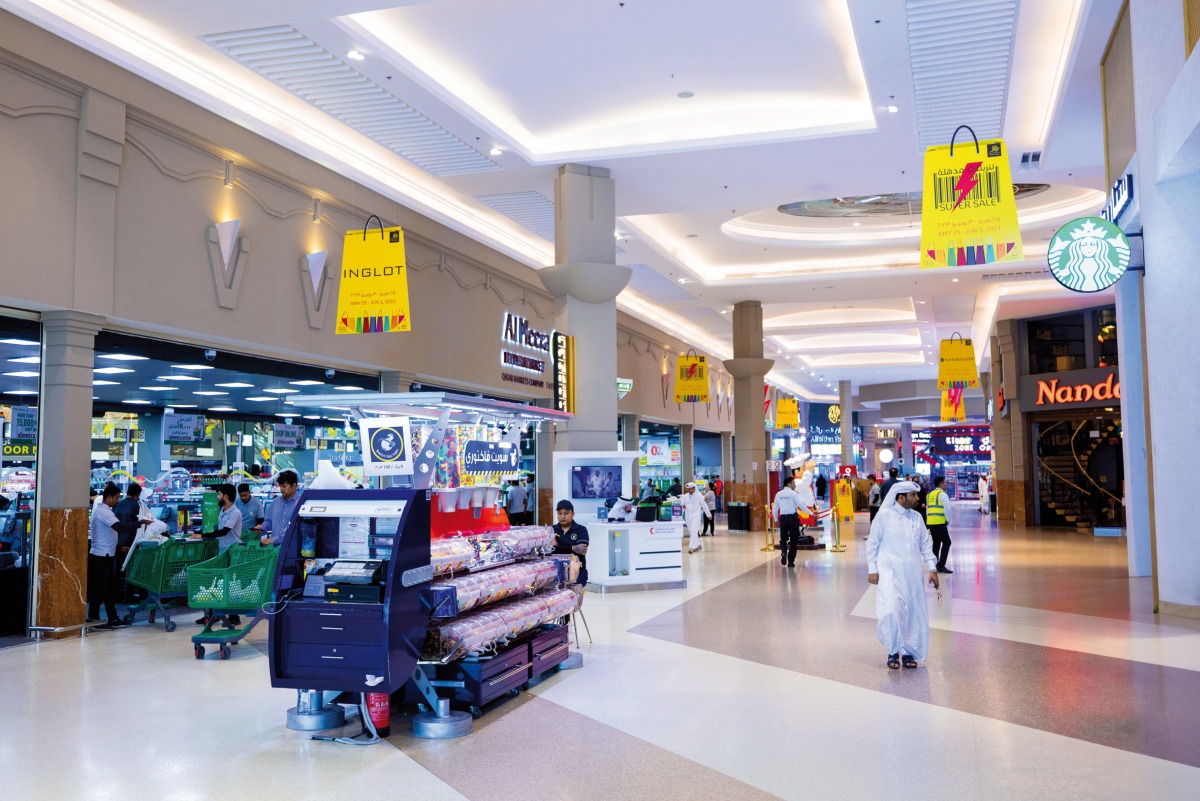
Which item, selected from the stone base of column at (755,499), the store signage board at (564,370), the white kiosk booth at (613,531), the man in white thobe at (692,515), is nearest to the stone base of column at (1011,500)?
the stone base of column at (755,499)

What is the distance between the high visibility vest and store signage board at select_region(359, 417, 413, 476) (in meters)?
9.47

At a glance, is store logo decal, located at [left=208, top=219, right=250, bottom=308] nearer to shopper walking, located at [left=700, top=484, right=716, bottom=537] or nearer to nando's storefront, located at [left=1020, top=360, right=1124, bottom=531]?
shopper walking, located at [left=700, top=484, right=716, bottom=537]

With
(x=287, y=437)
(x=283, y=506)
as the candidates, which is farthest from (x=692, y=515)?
(x=283, y=506)

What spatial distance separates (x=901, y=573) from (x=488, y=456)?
10.1 feet

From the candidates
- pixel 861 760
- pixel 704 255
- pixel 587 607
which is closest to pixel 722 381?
pixel 704 255

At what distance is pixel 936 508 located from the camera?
1309cm

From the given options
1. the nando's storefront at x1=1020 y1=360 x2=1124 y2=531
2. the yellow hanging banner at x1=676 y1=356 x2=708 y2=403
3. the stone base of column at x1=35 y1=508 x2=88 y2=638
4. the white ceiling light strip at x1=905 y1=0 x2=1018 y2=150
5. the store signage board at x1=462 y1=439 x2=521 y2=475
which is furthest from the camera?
the nando's storefront at x1=1020 y1=360 x2=1124 y2=531

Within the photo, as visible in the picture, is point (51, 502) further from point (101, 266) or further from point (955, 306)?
point (955, 306)

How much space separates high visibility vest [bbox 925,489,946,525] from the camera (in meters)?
13.0

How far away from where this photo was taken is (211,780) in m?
4.34

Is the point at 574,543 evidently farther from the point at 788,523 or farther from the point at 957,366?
the point at 957,366

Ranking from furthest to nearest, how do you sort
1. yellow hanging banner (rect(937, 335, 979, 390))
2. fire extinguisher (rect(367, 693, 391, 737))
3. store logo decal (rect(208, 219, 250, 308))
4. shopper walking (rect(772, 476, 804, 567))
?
yellow hanging banner (rect(937, 335, 979, 390))
shopper walking (rect(772, 476, 804, 567))
store logo decal (rect(208, 219, 250, 308))
fire extinguisher (rect(367, 693, 391, 737))

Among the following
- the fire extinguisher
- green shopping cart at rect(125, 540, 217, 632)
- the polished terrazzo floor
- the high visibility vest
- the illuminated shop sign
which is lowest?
the polished terrazzo floor

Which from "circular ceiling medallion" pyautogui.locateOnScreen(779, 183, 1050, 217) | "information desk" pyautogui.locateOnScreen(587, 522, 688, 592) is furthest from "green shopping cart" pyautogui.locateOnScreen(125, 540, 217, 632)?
"circular ceiling medallion" pyautogui.locateOnScreen(779, 183, 1050, 217)
